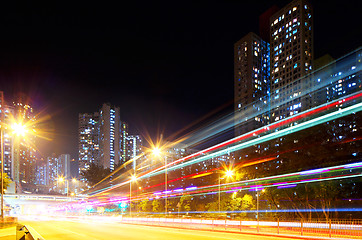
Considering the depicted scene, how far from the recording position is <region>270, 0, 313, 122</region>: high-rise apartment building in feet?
370

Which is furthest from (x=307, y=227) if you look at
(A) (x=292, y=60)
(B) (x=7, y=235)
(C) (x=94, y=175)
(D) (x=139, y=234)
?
(A) (x=292, y=60)

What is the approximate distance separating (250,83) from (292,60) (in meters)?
22.0

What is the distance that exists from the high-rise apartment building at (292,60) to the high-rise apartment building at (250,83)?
939 cm

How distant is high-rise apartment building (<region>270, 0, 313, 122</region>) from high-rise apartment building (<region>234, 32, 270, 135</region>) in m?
9.39

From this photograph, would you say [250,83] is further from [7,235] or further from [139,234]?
[7,235]

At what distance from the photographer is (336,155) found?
3228cm

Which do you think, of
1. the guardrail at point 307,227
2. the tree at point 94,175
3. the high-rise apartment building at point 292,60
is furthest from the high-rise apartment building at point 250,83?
the guardrail at point 307,227

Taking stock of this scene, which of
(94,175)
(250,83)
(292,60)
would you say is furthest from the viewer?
(250,83)

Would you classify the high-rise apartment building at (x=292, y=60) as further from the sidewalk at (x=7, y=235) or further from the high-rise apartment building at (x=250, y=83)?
the sidewalk at (x=7, y=235)

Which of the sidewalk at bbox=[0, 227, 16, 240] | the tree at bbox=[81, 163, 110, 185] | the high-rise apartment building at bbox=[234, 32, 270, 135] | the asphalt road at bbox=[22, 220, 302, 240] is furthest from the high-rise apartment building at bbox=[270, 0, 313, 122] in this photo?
the sidewalk at bbox=[0, 227, 16, 240]

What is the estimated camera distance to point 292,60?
117688 mm

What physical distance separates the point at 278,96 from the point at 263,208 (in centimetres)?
8580

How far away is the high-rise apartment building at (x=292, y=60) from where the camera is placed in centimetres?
11275

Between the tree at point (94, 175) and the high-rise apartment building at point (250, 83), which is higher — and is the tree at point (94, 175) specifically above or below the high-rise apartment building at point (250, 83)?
below
